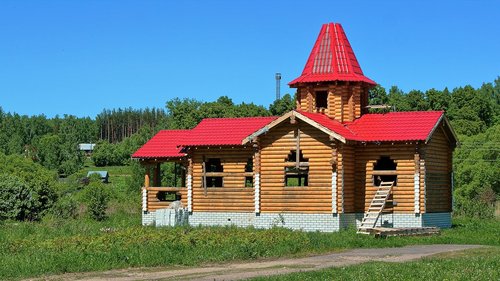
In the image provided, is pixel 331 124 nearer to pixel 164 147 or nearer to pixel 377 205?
pixel 377 205

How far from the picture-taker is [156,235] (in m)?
27.6

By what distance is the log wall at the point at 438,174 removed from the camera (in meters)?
36.3

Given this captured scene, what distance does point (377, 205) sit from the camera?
3497 cm

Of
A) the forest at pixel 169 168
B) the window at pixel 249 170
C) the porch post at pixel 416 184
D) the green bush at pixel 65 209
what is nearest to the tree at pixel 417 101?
the forest at pixel 169 168

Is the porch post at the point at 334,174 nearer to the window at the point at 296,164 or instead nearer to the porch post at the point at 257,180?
the window at the point at 296,164

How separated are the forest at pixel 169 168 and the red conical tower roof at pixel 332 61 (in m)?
10.4

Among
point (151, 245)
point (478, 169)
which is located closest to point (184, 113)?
point (478, 169)

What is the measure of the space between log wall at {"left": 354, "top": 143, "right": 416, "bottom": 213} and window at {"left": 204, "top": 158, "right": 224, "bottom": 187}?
20.0ft

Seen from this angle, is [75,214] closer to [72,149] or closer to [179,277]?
[179,277]

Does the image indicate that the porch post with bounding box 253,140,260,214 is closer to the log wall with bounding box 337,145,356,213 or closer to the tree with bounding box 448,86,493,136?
the log wall with bounding box 337,145,356,213

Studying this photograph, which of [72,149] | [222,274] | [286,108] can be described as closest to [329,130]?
[222,274]

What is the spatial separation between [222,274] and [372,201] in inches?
628

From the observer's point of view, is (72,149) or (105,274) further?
(72,149)

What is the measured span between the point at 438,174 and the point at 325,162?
5.56 metres
